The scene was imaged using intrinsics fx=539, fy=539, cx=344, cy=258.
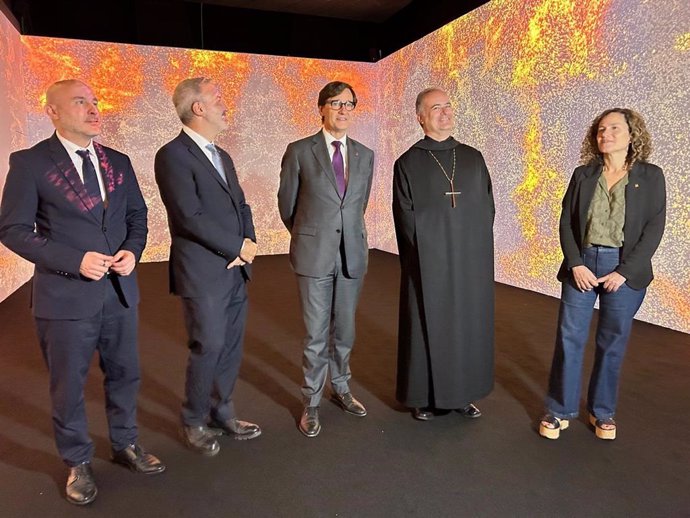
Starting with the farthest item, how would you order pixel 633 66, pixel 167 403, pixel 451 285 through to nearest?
pixel 633 66 → pixel 167 403 → pixel 451 285

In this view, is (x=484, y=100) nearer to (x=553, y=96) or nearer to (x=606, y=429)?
(x=553, y=96)

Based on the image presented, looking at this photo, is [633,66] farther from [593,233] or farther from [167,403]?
[167,403]

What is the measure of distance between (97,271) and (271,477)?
3.39 ft

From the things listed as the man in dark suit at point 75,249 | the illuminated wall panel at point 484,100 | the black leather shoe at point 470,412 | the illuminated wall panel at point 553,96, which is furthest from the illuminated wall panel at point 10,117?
the illuminated wall panel at point 553,96

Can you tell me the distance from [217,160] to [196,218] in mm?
295

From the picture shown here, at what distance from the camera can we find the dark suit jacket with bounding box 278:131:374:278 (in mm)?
2477

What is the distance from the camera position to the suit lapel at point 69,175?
5.98 ft

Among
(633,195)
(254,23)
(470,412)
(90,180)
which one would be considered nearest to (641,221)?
(633,195)

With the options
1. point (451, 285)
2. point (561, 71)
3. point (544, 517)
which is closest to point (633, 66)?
point (561, 71)

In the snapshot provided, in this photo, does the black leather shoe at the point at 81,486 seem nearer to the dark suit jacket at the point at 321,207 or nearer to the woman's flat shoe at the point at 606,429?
the dark suit jacket at the point at 321,207

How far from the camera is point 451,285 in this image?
247 cm

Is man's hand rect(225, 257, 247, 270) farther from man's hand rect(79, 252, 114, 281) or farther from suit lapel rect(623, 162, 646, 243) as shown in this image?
suit lapel rect(623, 162, 646, 243)

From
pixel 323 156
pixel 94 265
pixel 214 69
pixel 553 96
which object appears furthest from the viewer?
pixel 214 69

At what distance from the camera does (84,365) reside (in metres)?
1.92
